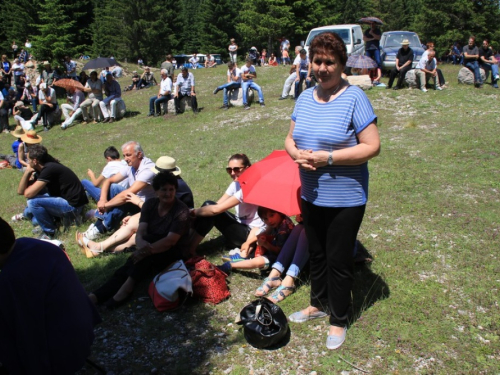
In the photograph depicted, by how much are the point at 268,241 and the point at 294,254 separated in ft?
1.34

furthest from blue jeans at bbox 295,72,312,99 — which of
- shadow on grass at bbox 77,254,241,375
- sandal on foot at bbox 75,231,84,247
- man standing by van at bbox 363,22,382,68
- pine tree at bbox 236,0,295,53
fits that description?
pine tree at bbox 236,0,295,53

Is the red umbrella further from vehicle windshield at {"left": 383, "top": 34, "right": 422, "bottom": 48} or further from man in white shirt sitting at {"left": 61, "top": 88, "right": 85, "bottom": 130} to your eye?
vehicle windshield at {"left": 383, "top": 34, "right": 422, "bottom": 48}

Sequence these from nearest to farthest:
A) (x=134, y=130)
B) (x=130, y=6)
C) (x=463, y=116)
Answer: (x=463, y=116)
(x=134, y=130)
(x=130, y=6)

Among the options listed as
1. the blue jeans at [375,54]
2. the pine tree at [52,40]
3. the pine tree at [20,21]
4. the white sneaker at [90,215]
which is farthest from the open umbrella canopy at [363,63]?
A: the pine tree at [20,21]

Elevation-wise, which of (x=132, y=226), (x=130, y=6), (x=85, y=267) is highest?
(x=130, y=6)

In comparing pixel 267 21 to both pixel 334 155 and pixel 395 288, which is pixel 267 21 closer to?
pixel 395 288

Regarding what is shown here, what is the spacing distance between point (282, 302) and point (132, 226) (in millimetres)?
2310

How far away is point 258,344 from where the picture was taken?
3.38 meters

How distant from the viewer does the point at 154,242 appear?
439 cm

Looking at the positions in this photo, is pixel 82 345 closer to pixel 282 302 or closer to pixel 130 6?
pixel 282 302

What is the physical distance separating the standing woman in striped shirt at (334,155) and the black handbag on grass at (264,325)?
431 millimetres

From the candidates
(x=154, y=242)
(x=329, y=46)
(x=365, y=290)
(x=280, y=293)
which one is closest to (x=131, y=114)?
(x=154, y=242)

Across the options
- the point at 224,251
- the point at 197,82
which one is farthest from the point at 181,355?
the point at 197,82

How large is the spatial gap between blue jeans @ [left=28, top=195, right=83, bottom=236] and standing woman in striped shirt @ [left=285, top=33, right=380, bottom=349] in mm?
4395
